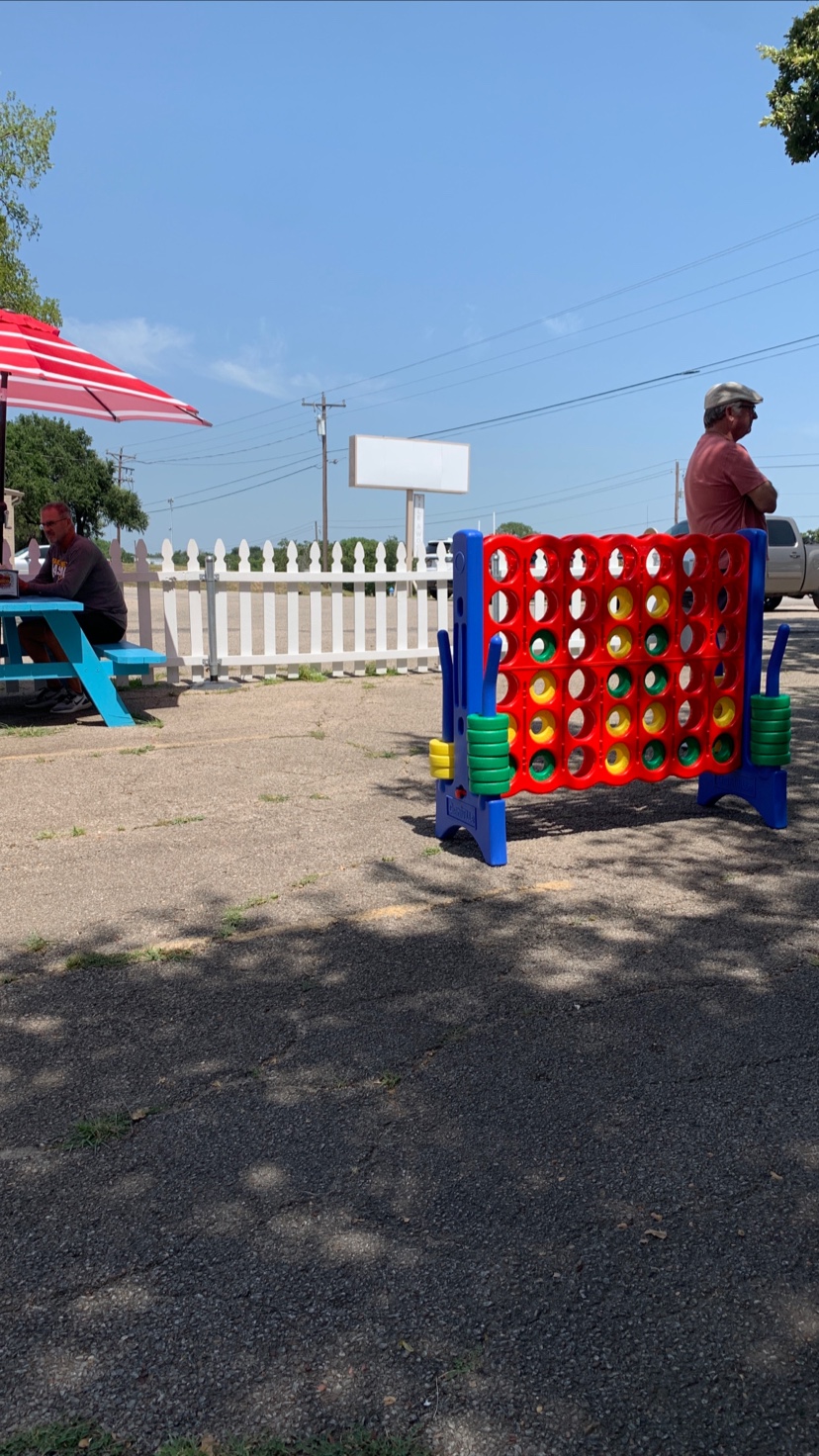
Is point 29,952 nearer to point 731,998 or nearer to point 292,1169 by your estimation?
point 292,1169

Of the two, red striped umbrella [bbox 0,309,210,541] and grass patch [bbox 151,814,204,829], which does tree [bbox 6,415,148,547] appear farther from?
grass patch [bbox 151,814,204,829]

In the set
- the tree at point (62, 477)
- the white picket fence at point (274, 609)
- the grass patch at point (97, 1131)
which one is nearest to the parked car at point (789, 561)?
the white picket fence at point (274, 609)

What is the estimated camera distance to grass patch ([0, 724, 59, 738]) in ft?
26.7

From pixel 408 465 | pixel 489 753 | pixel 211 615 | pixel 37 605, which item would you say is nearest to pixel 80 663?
pixel 37 605

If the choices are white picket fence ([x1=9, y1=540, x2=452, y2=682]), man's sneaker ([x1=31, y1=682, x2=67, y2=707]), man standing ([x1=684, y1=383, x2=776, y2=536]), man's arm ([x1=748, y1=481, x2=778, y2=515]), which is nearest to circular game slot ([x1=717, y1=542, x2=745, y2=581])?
man standing ([x1=684, y1=383, x2=776, y2=536])

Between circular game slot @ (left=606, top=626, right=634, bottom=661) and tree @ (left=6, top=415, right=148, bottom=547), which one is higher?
tree @ (left=6, top=415, right=148, bottom=547)

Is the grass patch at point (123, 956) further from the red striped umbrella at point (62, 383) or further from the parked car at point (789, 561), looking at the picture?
the parked car at point (789, 561)

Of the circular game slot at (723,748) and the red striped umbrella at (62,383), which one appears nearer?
the circular game slot at (723,748)

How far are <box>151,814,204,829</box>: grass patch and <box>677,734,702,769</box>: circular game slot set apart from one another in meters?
2.52

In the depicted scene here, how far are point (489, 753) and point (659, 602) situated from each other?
51.4 inches

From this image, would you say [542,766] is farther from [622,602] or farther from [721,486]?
[721,486]

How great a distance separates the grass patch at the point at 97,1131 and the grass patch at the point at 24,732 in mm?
5954

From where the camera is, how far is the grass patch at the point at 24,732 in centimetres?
814

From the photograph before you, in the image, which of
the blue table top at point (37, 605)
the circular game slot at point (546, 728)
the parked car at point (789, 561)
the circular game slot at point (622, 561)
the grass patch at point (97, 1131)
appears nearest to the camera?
the grass patch at point (97, 1131)
